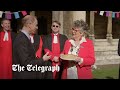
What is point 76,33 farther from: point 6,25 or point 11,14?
point 11,14

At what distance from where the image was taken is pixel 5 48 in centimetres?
498

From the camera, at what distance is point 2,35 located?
497 centimetres

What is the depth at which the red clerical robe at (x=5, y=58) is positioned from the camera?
4.86m

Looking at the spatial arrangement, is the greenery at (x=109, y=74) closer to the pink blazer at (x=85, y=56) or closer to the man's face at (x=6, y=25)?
the pink blazer at (x=85, y=56)

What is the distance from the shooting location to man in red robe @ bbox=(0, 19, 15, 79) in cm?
489

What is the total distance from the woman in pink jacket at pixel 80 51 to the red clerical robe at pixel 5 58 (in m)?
0.88

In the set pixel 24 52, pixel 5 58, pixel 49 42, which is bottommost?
pixel 5 58

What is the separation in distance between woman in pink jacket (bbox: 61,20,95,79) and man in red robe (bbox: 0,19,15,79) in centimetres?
89

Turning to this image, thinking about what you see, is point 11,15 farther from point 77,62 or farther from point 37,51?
point 77,62

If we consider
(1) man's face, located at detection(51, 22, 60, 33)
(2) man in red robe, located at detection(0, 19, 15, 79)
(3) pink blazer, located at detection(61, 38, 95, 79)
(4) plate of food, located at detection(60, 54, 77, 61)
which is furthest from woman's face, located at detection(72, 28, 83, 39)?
(2) man in red robe, located at detection(0, 19, 15, 79)

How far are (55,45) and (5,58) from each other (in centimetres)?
74

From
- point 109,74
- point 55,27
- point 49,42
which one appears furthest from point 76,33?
point 109,74

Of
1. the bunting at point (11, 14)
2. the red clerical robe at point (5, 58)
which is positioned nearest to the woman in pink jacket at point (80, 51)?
the red clerical robe at point (5, 58)
